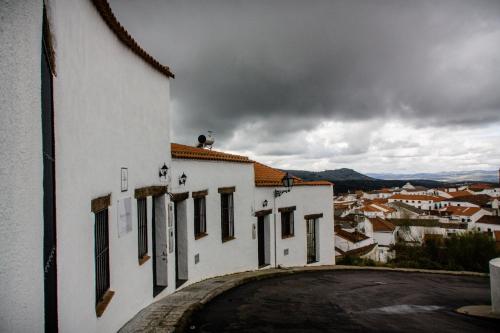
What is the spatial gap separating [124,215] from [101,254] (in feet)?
3.59

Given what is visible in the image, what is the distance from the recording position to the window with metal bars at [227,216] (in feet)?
41.4

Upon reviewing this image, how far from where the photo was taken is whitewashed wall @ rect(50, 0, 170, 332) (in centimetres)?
362

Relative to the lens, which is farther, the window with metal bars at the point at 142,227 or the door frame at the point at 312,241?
the door frame at the point at 312,241

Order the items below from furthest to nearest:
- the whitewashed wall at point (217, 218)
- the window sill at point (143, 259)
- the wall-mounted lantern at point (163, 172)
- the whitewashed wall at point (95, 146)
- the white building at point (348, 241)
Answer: the white building at point (348, 241), the whitewashed wall at point (217, 218), the wall-mounted lantern at point (163, 172), the window sill at point (143, 259), the whitewashed wall at point (95, 146)

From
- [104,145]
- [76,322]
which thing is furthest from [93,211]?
[76,322]

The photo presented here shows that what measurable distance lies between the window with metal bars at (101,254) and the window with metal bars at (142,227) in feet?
5.94

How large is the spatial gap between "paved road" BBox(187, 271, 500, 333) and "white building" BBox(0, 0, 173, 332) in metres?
1.93

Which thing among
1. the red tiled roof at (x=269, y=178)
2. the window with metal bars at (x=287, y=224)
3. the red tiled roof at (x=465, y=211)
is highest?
the red tiled roof at (x=269, y=178)

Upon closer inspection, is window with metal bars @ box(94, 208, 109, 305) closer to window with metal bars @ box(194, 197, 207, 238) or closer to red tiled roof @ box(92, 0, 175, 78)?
red tiled roof @ box(92, 0, 175, 78)

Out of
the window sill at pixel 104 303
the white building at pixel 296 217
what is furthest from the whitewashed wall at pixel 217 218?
the window sill at pixel 104 303

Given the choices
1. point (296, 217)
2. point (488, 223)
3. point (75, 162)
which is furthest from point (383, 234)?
point (75, 162)

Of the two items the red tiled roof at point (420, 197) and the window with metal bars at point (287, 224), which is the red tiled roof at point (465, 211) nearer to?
the red tiled roof at point (420, 197)

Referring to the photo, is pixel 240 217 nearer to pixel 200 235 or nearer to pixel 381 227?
pixel 200 235

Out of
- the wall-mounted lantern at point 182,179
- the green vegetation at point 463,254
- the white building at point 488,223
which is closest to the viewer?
the wall-mounted lantern at point 182,179
